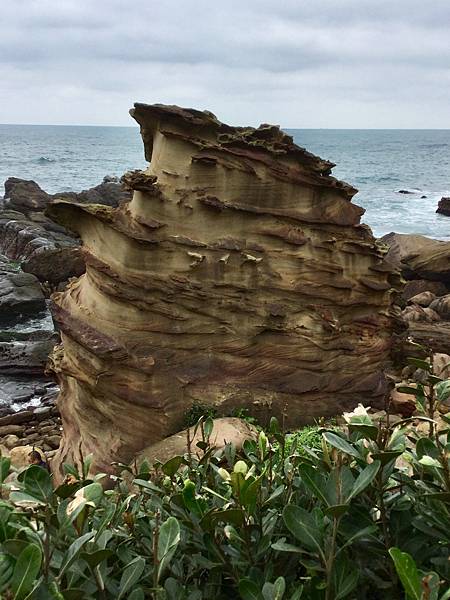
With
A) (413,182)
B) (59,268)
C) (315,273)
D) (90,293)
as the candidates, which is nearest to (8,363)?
(59,268)

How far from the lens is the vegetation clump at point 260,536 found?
1.20 metres

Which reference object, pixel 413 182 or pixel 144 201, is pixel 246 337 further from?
pixel 413 182

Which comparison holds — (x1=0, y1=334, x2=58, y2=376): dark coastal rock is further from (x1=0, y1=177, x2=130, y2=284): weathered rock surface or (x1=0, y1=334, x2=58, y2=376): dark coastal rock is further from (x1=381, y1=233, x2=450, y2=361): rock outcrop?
(x1=381, y1=233, x2=450, y2=361): rock outcrop

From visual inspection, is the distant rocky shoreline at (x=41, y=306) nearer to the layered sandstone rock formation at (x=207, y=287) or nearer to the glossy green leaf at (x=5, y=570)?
the layered sandstone rock formation at (x=207, y=287)

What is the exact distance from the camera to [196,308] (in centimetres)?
659

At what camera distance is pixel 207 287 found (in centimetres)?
657

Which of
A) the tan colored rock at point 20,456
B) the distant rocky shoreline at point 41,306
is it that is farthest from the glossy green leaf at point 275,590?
the tan colored rock at point 20,456

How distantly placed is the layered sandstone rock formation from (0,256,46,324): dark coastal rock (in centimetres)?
852

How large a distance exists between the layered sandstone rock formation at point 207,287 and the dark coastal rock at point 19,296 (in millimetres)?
8517

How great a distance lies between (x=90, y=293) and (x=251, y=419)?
2.10 meters

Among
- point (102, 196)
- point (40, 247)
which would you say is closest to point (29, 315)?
point (40, 247)

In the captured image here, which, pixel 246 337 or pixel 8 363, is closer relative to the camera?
pixel 246 337

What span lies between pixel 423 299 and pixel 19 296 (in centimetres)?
941

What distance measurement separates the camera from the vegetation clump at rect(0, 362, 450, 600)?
1.20 meters
